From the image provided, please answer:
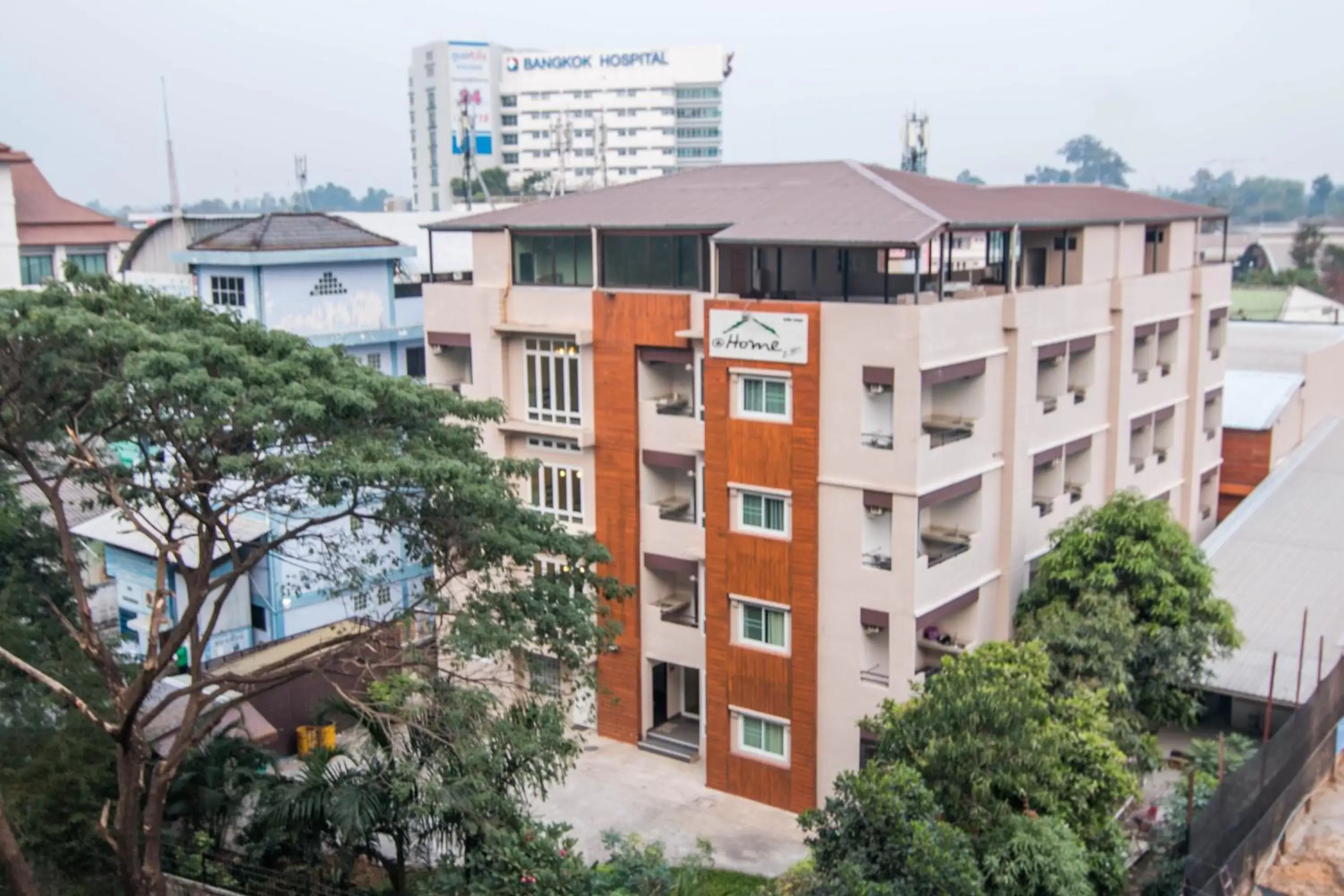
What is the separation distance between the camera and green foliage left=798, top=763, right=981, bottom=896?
44.5ft

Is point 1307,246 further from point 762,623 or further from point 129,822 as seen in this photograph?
point 129,822

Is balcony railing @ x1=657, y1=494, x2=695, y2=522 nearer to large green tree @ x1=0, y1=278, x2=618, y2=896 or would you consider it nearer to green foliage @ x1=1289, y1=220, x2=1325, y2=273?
large green tree @ x1=0, y1=278, x2=618, y2=896

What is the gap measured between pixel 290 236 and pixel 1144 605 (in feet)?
77.6

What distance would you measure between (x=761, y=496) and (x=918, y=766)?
7.24 metres

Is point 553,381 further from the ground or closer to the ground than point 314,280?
closer to the ground

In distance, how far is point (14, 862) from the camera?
13195mm

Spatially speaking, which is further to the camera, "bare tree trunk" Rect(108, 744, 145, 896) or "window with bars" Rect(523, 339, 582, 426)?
"window with bars" Rect(523, 339, 582, 426)

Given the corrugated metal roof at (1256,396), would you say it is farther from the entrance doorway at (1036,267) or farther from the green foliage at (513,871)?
the green foliage at (513,871)

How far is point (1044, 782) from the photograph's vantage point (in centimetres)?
1555

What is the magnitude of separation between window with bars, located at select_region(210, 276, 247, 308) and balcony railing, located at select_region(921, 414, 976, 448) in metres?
19.6

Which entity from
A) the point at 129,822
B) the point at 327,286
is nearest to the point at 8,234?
the point at 327,286

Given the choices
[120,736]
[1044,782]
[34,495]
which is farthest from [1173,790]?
[34,495]

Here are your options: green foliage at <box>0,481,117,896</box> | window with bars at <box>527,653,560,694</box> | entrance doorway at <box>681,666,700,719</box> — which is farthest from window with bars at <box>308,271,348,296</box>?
window with bars at <box>527,653,560,694</box>

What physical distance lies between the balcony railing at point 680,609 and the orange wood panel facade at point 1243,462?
17.4 meters
